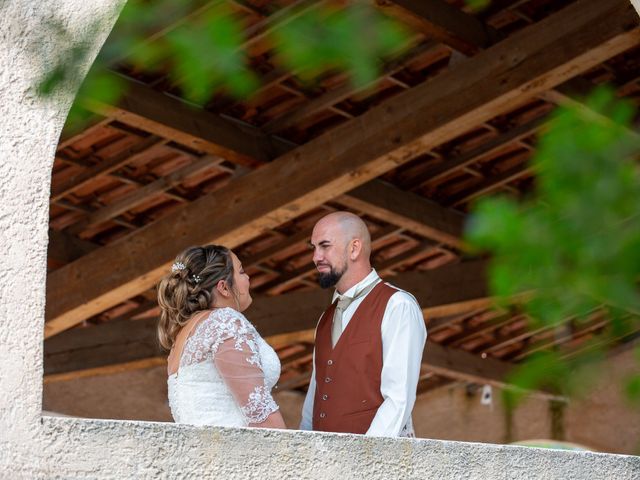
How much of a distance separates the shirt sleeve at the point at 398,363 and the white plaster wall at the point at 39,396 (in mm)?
733

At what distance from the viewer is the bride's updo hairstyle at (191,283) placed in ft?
9.65

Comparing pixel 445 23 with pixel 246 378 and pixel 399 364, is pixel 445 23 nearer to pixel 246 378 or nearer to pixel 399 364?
pixel 399 364

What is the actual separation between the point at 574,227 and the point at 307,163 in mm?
4474

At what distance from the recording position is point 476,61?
529 cm

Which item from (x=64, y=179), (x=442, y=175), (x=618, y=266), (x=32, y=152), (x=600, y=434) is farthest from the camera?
(x=600, y=434)

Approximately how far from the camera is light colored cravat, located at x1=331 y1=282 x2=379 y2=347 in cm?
320

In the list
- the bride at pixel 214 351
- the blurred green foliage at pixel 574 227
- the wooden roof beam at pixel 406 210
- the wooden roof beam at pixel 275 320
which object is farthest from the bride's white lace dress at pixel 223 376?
the wooden roof beam at pixel 275 320

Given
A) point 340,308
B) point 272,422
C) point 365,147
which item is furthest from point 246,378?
point 365,147

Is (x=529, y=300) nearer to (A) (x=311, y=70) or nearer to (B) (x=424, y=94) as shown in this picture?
(A) (x=311, y=70)

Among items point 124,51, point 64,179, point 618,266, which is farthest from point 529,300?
point 64,179

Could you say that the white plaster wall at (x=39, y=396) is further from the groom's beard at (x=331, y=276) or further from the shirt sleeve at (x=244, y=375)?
the groom's beard at (x=331, y=276)

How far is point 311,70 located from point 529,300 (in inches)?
12.1

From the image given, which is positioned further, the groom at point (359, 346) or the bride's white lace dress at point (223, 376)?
the groom at point (359, 346)

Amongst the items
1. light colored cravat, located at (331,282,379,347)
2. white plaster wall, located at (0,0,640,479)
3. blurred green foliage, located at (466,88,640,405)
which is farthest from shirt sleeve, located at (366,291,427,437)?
blurred green foliage, located at (466,88,640,405)
